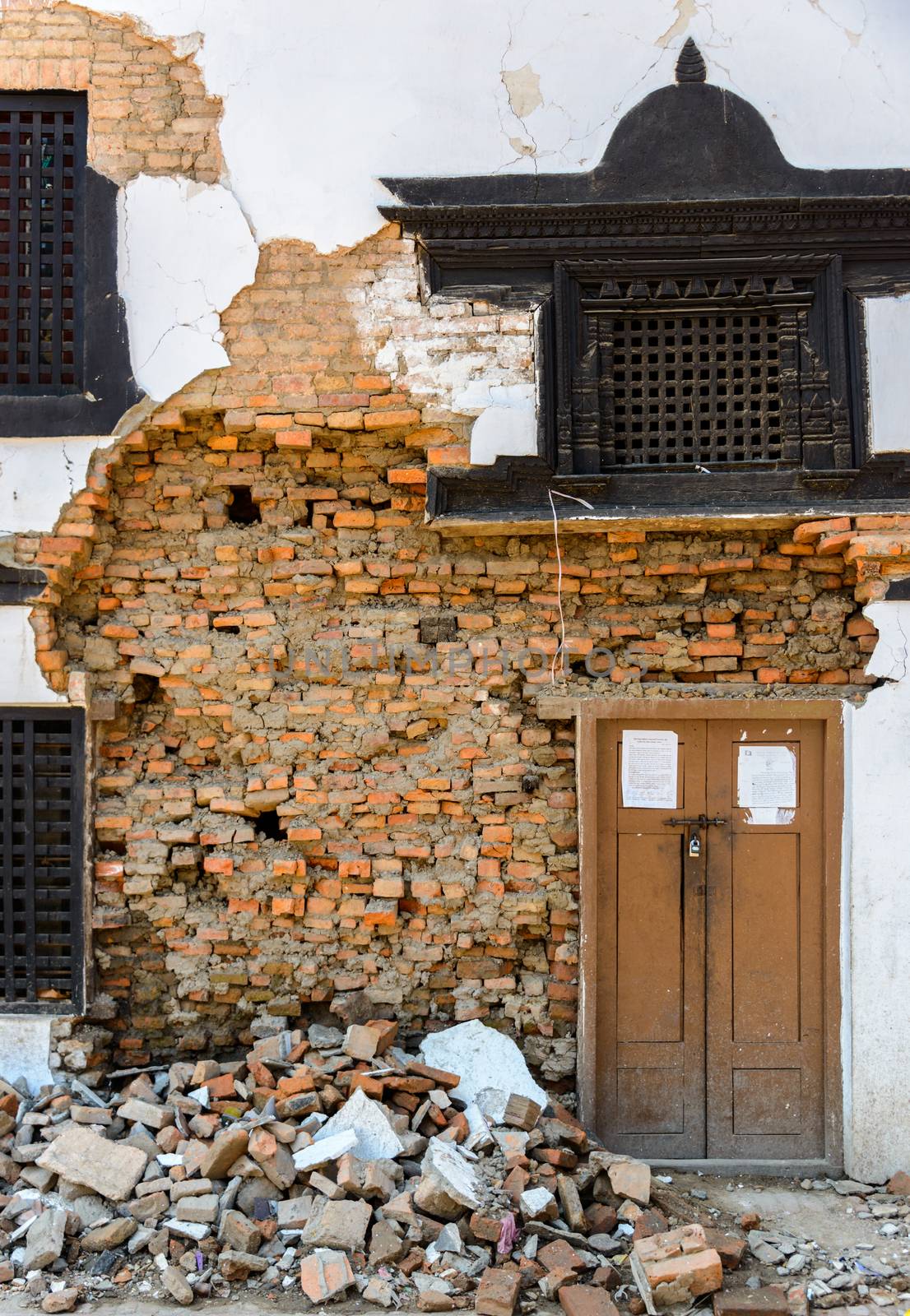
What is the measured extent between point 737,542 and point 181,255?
9.78ft

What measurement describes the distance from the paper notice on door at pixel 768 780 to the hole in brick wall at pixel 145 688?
2.92m

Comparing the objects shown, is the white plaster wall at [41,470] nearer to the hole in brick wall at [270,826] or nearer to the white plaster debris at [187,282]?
the white plaster debris at [187,282]

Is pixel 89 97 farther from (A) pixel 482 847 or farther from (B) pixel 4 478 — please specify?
(A) pixel 482 847

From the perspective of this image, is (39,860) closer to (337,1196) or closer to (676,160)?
(337,1196)

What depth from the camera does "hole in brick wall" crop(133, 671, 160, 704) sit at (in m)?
4.72

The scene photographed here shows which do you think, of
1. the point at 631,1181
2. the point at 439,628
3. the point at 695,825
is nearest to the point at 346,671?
the point at 439,628

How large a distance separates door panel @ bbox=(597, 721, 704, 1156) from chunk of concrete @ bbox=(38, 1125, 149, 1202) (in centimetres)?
212

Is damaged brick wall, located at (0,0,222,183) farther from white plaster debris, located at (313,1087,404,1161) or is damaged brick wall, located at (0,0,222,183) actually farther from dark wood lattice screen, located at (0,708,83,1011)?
white plaster debris, located at (313,1087,404,1161)

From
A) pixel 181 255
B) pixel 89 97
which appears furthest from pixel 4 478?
pixel 89 97

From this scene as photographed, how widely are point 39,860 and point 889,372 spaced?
4645 mm

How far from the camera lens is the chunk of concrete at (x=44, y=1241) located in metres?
3.49

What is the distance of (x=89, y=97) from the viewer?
452 centimetres

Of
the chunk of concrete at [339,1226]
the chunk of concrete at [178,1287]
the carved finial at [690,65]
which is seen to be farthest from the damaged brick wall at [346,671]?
the carved finial at [690,65]

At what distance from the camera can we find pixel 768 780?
15.1 feet
